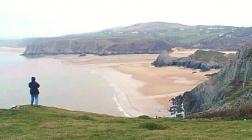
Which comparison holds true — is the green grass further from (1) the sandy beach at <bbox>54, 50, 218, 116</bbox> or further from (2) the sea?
(2) the sea

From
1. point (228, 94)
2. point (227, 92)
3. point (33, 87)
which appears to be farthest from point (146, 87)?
point (33, 87)

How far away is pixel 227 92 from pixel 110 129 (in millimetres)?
24851

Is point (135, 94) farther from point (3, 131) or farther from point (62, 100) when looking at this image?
point (3, 131)

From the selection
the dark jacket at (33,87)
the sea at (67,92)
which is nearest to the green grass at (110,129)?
the dark jacket at (33,87)

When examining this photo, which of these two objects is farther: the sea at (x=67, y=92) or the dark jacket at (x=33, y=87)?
the sea at (x=67, y=92)

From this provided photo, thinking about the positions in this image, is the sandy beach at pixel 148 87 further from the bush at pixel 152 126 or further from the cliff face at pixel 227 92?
the bush at pixel 152 126

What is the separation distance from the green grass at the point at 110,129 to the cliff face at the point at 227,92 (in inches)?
224

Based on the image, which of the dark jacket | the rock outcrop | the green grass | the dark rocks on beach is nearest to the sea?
the dark rocks on beach

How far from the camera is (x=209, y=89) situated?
185 ft

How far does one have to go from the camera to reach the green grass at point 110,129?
24344 millimetres

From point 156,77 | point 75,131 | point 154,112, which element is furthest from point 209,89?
point 156,77

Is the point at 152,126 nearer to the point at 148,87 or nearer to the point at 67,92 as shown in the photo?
the point at 67,92

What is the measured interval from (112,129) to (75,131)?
2144 millimetres

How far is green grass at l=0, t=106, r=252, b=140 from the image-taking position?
79.9 feet
